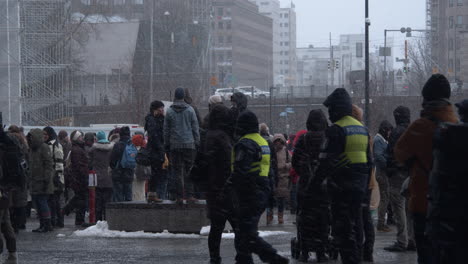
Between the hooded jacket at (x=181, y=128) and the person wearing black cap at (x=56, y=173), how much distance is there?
3906mm

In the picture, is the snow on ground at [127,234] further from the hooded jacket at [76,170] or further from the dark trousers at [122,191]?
the hooded jacket at [76,170]

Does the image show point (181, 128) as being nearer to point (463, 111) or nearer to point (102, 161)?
point (102, 161)

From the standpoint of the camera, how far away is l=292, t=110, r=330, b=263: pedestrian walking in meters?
11.5

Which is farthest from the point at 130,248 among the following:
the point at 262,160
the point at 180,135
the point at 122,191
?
the point at 122,191

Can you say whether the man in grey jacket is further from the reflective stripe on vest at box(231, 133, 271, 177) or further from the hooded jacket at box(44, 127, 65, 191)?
the hooded jacket at box(44, 127, 65, 191)

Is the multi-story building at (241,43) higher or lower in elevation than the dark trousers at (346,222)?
higher

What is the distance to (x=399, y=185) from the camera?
44.4 feet

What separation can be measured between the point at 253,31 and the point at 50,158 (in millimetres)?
162266

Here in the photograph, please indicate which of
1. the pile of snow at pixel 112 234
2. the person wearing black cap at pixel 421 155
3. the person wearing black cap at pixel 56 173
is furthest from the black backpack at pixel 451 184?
the person wearing black cap at pixel 56 173

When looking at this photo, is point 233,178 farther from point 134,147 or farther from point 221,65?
point 221,65

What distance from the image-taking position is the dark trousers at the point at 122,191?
58.1ft

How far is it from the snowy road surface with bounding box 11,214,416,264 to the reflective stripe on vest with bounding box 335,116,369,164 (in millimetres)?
2268

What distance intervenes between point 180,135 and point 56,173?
4612 mm

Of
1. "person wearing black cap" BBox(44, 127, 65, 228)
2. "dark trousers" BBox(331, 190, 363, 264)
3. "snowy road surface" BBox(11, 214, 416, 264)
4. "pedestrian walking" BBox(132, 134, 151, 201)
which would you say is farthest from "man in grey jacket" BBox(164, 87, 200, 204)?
"pedestrian walking" BBox(132, 134, 151, 201)
